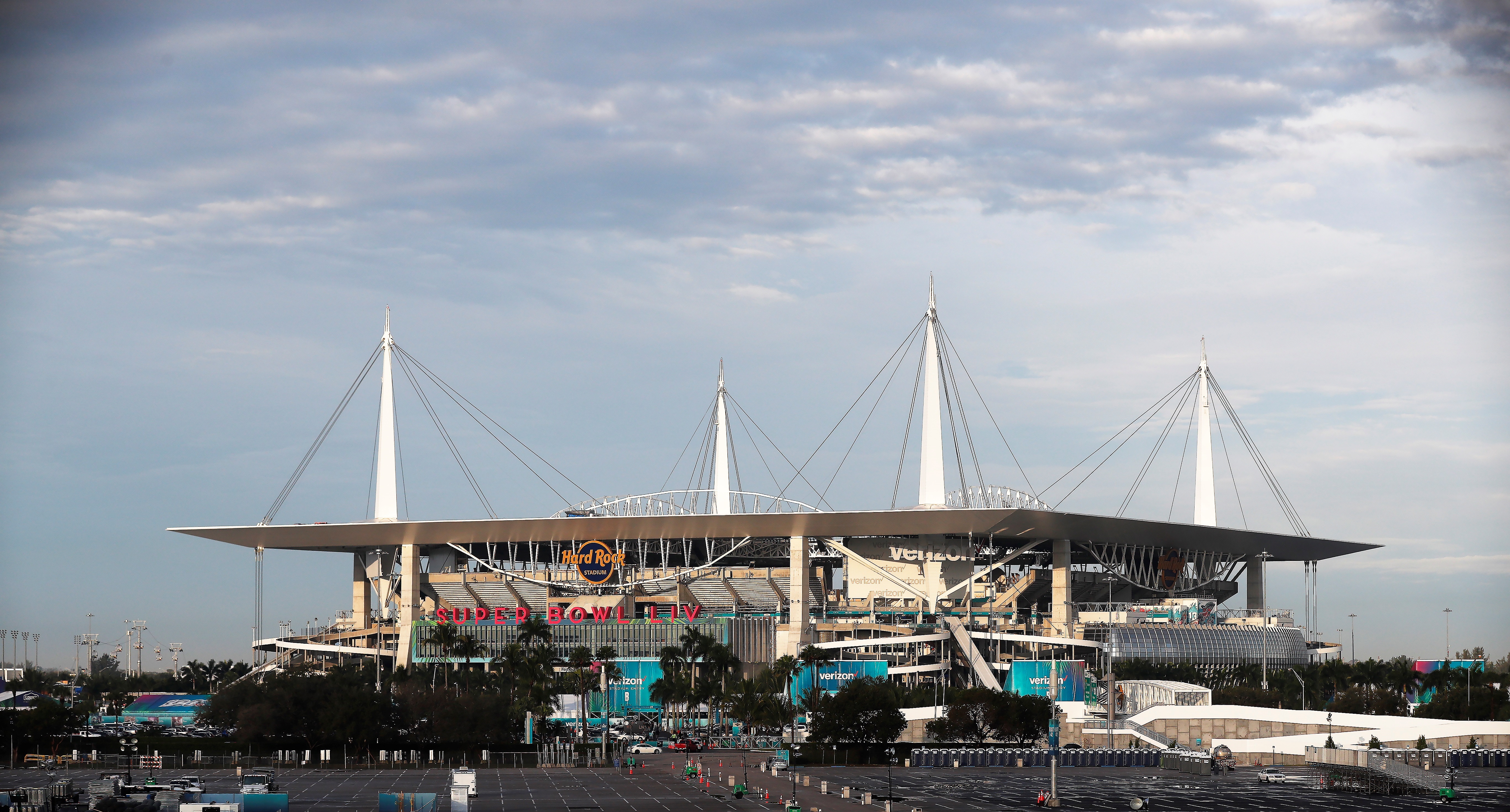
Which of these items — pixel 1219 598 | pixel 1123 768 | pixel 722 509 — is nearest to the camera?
pixel 1123 768

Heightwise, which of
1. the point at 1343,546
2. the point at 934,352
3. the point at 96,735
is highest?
the point at 934,352

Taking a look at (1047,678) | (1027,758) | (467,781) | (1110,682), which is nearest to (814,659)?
(1047,678)

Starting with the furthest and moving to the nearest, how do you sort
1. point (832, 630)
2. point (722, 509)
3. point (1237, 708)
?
1. point (722, 509)
2. point (832, 630)
3. point (1237, 708)

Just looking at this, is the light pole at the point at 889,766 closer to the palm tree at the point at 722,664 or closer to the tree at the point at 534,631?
the palm tree at the point at 722,664

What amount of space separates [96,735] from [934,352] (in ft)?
259

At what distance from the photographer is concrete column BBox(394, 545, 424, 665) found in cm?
16550

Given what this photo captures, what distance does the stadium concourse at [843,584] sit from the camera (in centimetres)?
15450

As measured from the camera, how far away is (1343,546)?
580 ft

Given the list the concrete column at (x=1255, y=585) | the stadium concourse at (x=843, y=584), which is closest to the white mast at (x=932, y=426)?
the stadium concourse at (x=843, y=584)

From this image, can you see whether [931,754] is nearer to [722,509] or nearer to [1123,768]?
[1123,768]

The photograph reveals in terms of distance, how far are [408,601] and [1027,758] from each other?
3080 inches

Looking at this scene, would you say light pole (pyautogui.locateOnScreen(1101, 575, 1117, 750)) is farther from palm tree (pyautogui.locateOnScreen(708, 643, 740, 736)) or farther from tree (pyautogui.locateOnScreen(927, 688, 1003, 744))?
palm tree (pyautogui.locateOnScreen(708, 643, 740, 736))

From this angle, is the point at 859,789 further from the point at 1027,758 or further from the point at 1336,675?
the point at 1336,675

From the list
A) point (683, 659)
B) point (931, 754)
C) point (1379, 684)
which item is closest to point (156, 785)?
point (931, 754)
